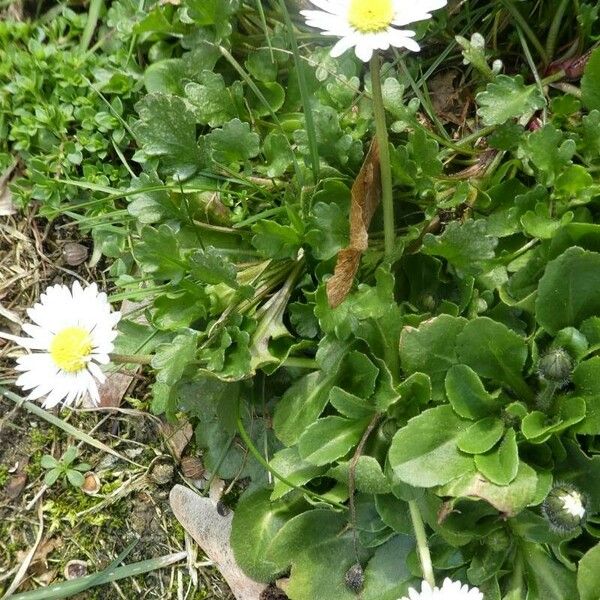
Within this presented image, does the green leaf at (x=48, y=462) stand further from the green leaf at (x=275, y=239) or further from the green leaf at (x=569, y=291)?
the green leaf at (x=569, y=291)

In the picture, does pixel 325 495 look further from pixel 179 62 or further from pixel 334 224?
pixel 179 62

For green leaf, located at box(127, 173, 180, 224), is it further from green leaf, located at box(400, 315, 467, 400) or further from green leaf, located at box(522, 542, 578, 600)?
green leaf, located at box(522, 542, 578, 600)

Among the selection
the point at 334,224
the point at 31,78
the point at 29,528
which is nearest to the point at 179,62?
the point at 31,78

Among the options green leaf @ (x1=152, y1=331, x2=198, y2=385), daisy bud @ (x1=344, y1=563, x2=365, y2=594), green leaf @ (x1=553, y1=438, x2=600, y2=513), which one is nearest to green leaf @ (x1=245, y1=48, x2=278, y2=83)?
green leaf @ (x1=152, y1=331, x2=198, y2=385)

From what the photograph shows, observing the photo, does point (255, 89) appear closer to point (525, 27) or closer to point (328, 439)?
point (525, 27)

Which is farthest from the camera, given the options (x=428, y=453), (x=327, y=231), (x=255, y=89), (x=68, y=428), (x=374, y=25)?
(x=68, y=428)

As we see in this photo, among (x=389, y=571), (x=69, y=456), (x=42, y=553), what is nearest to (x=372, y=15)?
Answer: (x=389, y=571)
